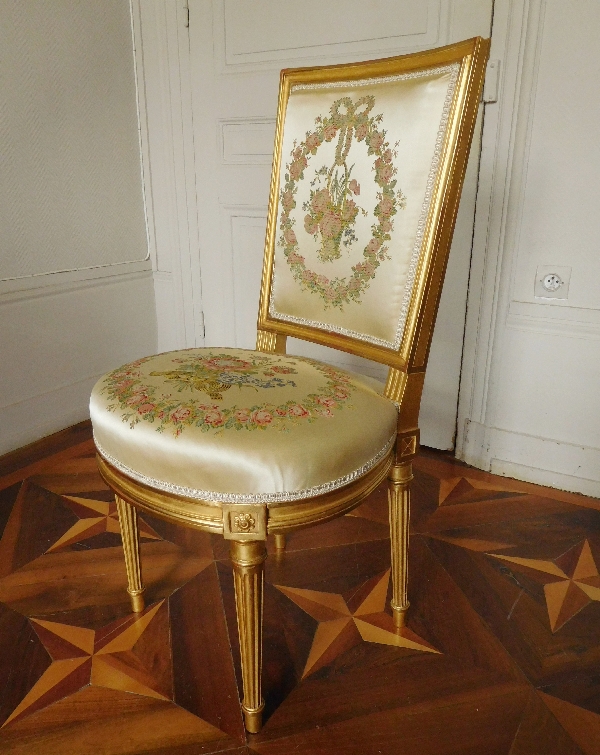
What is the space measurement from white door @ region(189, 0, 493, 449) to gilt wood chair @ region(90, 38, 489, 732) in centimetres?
64

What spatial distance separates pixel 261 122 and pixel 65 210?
0.67m

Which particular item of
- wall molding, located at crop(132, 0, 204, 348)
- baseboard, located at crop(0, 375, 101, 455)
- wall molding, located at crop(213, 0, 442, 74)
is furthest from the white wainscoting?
wall molding, located at crop(213, 0, 442, 74)

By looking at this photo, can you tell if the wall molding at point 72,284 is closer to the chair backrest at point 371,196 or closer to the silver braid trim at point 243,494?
the chair backrest at point 371,196

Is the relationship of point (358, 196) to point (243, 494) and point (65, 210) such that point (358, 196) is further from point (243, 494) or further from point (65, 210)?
point (65, 210)

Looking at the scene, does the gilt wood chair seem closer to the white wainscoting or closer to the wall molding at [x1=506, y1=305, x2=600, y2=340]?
the wall molding at [x1=506, y1=305, x2=600, y2=340]

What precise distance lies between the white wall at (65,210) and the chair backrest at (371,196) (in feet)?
3.12

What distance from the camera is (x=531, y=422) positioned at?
161cm

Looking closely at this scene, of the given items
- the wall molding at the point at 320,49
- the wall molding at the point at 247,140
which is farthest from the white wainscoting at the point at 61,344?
the wall molding at the point at 320,49

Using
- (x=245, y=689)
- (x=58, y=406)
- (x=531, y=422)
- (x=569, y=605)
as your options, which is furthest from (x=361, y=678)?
(x=58, y=406)

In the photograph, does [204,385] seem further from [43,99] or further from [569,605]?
[43,99]

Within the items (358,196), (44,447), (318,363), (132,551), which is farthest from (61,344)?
(358,196)

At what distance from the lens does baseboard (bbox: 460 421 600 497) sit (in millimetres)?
1553

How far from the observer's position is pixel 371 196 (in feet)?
3.17

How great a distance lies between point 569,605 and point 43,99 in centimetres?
186
